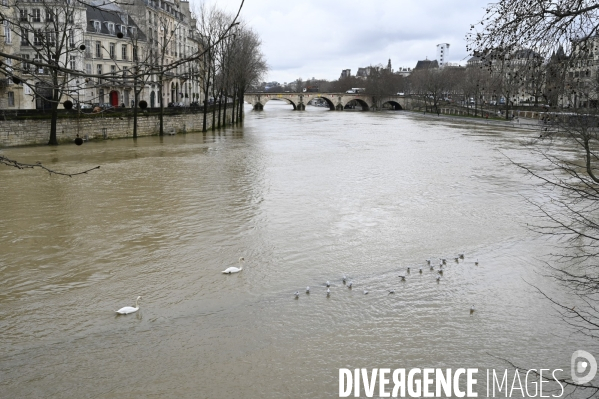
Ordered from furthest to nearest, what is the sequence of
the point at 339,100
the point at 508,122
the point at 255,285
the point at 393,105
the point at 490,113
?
the point at 393,105 < the point at 339,100 < the point at 490,113 < the point at 508,122 < the point at 255,285

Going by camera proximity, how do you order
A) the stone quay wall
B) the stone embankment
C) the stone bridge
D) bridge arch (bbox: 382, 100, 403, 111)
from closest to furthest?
the stone quay wall
the stone embankment
the stone bridge
bridge arch (bbox: 382, 100, 403, 111)

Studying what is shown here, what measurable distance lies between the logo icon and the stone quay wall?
775 inches

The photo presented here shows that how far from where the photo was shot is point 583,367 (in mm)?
6316

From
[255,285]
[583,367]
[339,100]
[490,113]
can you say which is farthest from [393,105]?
[583,367]

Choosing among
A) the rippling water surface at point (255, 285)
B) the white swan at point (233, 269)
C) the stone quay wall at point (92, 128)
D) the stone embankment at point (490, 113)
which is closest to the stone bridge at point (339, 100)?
the stone embankment at point (490, 113)

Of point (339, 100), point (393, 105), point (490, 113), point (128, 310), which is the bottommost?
point (128, 310)

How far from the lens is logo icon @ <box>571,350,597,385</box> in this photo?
19.9 feet

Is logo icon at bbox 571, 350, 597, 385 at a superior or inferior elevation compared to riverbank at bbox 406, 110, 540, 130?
Answer: inferior

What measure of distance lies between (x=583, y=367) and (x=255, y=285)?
14.9 feet

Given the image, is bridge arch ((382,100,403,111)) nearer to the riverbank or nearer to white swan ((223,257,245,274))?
the riverbank

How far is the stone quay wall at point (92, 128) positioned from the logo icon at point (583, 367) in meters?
19.7

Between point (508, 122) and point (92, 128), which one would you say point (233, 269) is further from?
point (508, 122)

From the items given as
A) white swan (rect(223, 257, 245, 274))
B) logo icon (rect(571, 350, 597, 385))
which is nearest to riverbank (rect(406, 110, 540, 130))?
white swan (rect(223, 257, 245, 274))

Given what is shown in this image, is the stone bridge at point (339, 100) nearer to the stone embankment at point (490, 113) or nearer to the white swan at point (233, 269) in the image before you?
the stone embankment at point (490, 113)
